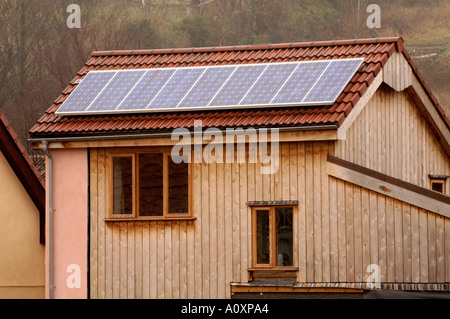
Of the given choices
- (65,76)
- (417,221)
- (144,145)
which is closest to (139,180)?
(144,145)

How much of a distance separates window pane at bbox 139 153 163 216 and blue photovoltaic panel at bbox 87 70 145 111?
147 centimetres

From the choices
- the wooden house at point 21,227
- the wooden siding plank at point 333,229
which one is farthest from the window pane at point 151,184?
the wooden house at point 21,227

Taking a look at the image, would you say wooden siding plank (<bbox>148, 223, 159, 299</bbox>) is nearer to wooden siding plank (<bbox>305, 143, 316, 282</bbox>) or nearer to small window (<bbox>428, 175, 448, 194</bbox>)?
wooden siding plank (<bbox>305, 143, 316, 282</bbox>)

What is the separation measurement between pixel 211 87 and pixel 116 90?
229cm

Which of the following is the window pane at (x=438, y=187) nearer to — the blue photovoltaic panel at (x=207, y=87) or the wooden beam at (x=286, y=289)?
the blue photovoltaic panel at (x=207, y=87)

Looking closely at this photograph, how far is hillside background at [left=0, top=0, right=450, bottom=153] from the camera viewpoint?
53728 millimetres

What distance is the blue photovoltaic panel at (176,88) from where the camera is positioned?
23.5 meters

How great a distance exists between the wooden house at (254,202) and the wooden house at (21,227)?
262cm

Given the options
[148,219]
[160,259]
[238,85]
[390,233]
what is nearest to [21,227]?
[148,219]

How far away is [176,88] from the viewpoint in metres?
24.1

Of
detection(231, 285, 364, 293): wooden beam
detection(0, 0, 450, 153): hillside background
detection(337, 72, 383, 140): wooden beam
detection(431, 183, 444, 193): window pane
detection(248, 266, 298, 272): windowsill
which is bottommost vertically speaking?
detection(231, 285, 364, 293): wooden beam

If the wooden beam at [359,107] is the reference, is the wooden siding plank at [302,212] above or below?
below

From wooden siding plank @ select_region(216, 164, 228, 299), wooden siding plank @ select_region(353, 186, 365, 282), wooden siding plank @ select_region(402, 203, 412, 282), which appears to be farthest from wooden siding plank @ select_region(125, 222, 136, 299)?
wooden siding plank @ select_region(402, 203, 412, 282)

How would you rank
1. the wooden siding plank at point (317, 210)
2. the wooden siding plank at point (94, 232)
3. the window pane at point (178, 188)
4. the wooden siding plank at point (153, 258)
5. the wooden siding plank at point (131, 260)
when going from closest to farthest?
the wooden siding plank at point (317, 210), the window pane at point (178, 188), the wooden siding plank at point (153, 258), the wooden siding plank at point (131, 260), the wooden siding plank at point (94, 232)
